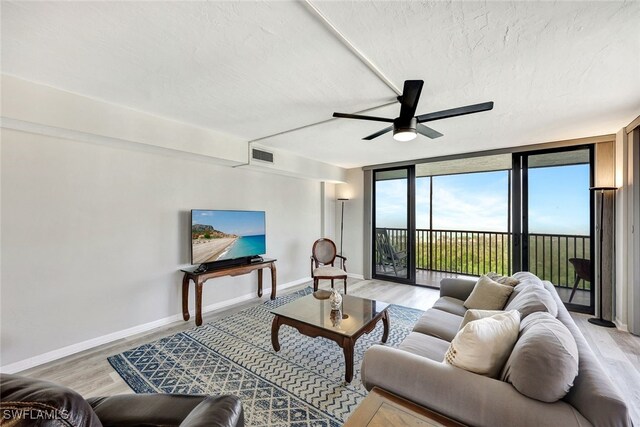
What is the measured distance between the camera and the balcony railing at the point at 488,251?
13.0 ft

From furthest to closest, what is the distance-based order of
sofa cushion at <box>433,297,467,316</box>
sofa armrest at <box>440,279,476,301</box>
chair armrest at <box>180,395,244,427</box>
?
sofa armrest at <box>440,279,476,301</box> → sofa cushion at <box>433,297,467,316</box> → chair armrest at <box>180,395,244,427</box>

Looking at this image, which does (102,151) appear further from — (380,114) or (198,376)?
(380,114)

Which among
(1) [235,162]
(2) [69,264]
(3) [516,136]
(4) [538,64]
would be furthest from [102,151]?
(3) [516,136]

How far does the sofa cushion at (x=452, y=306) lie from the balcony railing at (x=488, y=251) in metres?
2.09

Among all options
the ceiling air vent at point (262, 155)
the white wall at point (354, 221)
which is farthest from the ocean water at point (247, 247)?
the white wall at point (354, 221)

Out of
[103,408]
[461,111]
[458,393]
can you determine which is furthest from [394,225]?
[103,408]

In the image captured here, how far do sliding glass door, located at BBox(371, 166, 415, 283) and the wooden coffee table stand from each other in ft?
8.39

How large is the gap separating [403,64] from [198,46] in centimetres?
142

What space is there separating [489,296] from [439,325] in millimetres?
624

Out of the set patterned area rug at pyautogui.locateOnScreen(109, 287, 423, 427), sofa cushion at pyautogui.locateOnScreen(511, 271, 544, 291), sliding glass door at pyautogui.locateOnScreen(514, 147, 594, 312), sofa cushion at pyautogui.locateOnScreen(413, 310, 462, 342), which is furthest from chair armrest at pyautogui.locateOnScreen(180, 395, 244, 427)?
sliding glass door at pyautogui.locateOnScreen(514, 147, 594, 312)

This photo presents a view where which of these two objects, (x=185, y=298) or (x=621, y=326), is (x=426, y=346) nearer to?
(x=185, y=298)

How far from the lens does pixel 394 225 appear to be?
17.9 feet

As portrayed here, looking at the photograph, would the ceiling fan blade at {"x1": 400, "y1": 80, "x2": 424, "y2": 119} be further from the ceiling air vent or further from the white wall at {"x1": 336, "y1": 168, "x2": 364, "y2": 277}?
the white wall at {"x1": 336, "y1": 168, "x2": 364, "y2": 277}

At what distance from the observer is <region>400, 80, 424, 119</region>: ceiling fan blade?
176 cm
